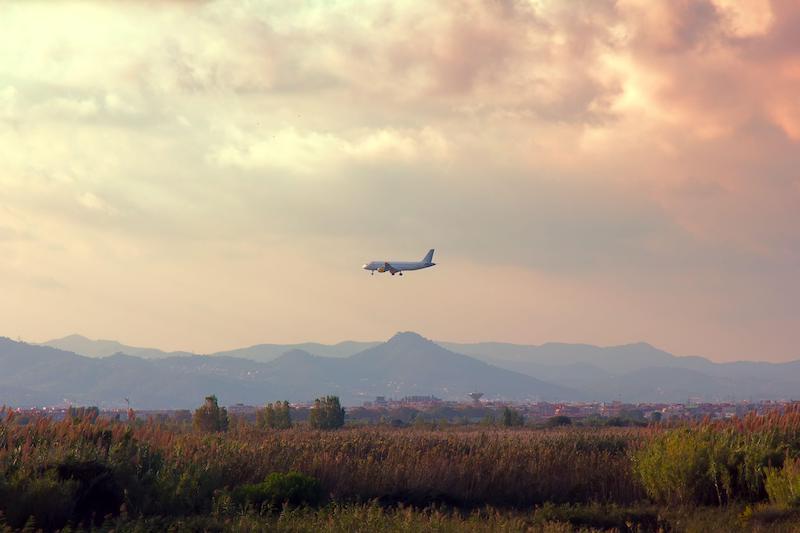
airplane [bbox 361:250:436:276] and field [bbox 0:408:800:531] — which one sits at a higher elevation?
airplane [bbox 361:250:436:276]

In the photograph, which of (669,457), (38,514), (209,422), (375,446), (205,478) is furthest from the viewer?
(209,422)

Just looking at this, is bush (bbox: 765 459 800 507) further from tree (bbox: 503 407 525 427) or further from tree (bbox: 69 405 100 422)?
tree (bbox: 503 407 525 427)

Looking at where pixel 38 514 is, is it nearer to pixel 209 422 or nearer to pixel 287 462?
pixel 287 462

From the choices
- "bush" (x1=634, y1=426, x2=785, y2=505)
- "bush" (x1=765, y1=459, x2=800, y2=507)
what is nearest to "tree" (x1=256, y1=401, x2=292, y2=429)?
"bush" (x1=634, y1=426, x2=785, y2=505)

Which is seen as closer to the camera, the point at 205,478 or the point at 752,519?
the point at 752,519

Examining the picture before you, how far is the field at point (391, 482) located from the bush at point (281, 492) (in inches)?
1.2

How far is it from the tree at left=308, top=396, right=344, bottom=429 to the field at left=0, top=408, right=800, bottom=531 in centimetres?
4857

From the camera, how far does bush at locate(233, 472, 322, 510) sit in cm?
2189

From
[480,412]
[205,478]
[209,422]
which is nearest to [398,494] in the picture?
[205,478]

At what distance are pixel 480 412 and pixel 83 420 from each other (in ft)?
519

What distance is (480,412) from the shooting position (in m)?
180

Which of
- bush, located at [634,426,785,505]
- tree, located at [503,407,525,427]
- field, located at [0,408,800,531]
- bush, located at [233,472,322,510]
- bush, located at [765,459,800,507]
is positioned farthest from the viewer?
tree, located at [503,407,525,427]

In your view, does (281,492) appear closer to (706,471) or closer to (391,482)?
(391,482)

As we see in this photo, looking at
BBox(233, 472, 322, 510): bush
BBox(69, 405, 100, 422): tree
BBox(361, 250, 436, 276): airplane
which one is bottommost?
BBox(233, 472, 322, 510): bush
